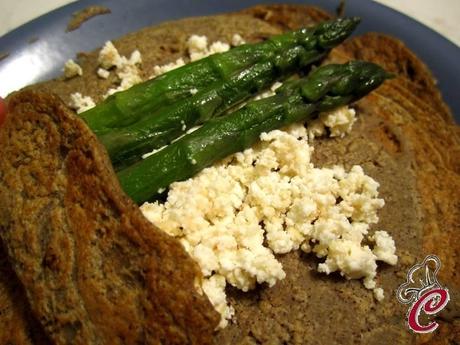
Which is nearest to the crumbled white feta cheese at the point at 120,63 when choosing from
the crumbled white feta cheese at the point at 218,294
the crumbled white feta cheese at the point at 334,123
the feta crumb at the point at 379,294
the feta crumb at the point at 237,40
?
the feta crumb at the point at 237,40

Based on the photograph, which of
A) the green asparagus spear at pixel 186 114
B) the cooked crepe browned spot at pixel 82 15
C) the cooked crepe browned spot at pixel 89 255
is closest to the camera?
the cooked crepe browned spot at pixel 89 255

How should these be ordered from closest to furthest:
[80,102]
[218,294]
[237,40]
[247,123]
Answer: [218,294] < [247,123] < [80,102] < [237,40]

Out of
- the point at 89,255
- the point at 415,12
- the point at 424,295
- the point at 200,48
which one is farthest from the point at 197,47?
the point at 415,12

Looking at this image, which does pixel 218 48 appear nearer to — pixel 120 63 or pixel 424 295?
pixel 120 63

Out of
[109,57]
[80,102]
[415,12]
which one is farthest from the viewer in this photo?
[415,12]

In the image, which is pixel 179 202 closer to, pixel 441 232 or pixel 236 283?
pixel 236 283

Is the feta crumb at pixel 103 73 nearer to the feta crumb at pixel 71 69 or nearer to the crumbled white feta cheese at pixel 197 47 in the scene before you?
the feta crumb at pixel 71 69
